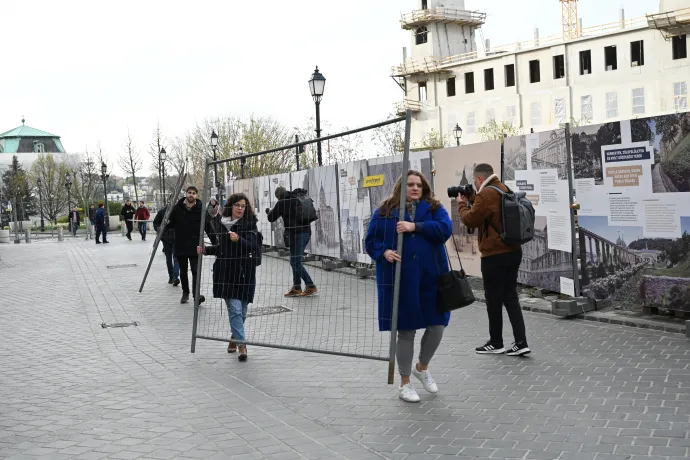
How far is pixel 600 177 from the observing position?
927 centimetres

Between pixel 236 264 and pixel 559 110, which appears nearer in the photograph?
pixel 236 264

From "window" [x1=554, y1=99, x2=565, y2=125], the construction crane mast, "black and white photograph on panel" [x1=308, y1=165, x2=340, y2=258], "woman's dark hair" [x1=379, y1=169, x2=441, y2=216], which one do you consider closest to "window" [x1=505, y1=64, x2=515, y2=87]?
"window" [x1=554, y1=99, x2=565, y2=125]

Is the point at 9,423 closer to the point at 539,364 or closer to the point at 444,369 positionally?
the point at 444,369

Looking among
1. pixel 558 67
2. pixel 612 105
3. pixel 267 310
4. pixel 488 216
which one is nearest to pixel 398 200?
pixel 488 216

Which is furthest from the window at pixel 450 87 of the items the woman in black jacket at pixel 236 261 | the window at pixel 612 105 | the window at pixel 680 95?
the woman in black jacket at pixel 236 261

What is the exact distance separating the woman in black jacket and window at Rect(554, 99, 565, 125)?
58104 mm

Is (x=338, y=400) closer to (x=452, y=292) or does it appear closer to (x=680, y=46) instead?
(x=452, y=292)

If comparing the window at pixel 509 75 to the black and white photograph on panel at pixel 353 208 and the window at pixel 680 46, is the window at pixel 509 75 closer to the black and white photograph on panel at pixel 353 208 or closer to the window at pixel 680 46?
the window at pixel 680 46

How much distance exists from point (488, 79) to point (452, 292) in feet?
216

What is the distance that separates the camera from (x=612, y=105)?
59.4 m

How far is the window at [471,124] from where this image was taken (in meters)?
70.3

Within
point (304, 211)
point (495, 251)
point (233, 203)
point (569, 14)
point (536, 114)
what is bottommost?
point (495, 251)

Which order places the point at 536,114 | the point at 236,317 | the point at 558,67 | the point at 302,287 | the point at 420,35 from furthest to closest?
1. the point at 420,35
2. the point at 536,114
3. the point at 558,67
4. the point at 302,287
5. the point at 236,317

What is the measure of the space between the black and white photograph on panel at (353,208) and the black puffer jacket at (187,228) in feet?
7.43
